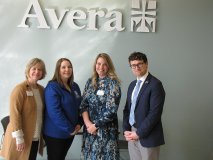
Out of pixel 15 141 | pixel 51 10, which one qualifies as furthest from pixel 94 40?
pixel 15 141

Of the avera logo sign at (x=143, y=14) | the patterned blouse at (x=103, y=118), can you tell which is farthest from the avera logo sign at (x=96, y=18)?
A: the patterned blouse at (x=103, y=118)

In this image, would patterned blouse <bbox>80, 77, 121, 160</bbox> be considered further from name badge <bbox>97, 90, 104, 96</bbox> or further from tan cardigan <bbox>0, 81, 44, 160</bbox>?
tan cardigan <bbox>0, 81, 44, 160</bbox>

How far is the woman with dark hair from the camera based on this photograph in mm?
2516

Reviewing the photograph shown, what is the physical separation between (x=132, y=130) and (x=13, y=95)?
1.15 m

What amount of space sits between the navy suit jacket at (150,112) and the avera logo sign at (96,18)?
51.2 inches

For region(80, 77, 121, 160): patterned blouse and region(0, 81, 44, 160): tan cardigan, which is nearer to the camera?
region(0, 81, 44, 160): tan cardigan

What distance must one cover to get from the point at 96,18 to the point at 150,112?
66.2 inches

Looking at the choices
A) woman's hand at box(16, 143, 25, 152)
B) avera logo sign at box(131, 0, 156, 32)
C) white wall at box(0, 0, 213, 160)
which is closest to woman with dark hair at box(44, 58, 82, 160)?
woman's hand at box(16, 143, 25, 152)

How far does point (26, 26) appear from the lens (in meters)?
3.47

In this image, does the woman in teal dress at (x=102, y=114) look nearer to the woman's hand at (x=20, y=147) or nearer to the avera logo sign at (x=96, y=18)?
the woman's hand at (x=20, y=147)

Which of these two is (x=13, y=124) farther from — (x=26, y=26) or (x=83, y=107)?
(x=26, y=26)

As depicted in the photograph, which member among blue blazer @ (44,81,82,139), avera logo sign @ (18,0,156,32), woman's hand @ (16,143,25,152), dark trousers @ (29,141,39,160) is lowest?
dark trousers @ (29,141,39,160)

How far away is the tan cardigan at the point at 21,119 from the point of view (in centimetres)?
241

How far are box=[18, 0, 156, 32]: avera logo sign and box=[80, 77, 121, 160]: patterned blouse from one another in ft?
3.78
